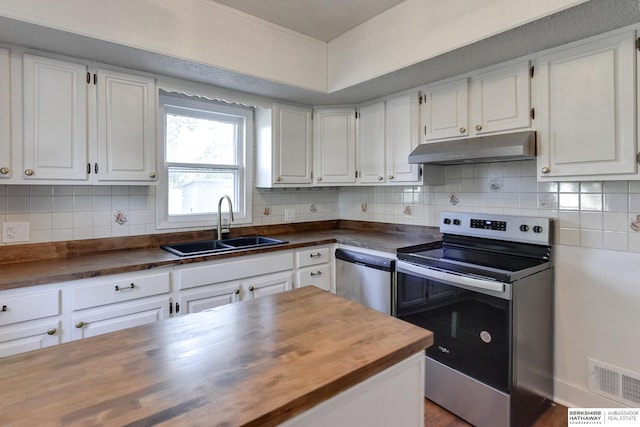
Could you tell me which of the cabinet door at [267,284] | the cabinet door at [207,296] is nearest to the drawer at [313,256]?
the cabinet door at [267,284]

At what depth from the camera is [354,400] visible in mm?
868

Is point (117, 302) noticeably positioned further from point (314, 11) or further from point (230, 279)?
point (314, 11)

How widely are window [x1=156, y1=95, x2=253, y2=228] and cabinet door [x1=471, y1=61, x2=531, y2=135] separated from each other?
6.06ft

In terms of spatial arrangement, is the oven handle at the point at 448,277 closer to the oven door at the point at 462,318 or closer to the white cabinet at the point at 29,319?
the oven door at the point at 462,318

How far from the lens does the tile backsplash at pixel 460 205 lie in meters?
1.92

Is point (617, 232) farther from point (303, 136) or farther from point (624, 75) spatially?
point (303, 136)

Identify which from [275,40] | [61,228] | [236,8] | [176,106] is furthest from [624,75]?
[61,228]

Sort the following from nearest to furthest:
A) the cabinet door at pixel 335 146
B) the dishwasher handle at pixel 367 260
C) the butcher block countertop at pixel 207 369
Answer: the butcher block countertop at pixel 207 369 → the dishwasher handle at pixel 367 260 → the cabinet door at pixel 335 146

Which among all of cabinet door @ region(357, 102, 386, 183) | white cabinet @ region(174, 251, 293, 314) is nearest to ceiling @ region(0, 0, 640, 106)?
cabinet door @ region(357, 102, 386, 183)

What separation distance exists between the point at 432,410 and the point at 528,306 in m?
0.84

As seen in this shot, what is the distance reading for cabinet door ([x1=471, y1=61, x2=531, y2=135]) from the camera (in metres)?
2.03

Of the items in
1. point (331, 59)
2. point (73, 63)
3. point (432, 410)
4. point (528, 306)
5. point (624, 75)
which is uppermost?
point (331, 59)

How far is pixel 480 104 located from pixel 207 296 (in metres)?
2.15

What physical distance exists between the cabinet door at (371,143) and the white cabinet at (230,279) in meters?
0.99
